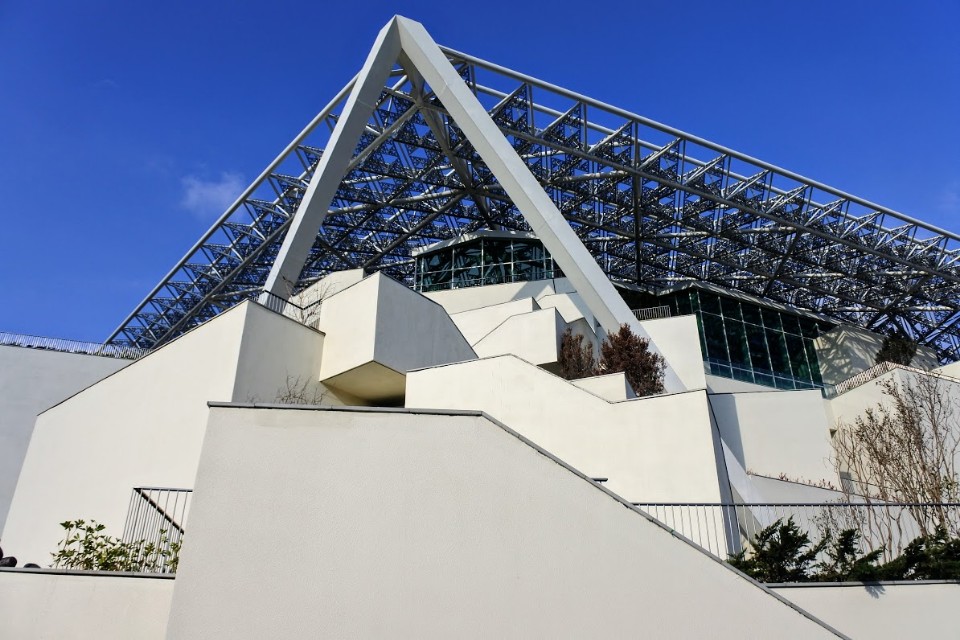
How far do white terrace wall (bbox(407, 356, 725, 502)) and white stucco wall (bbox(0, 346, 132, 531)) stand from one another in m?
16.9

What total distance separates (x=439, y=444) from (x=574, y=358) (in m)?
16.7

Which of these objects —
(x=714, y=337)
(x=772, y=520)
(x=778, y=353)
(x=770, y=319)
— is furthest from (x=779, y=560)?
(x=770, y=319)

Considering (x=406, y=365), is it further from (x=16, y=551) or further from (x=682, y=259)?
(x=682, y=259)

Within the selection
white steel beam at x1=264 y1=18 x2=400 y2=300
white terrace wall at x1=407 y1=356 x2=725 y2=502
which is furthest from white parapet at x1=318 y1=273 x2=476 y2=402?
white steel beam at x1=264 y1=18 x2=400 y2=300

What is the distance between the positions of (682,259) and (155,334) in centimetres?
3678

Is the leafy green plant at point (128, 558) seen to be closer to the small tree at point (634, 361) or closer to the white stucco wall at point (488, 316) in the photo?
the small tree at point (634, 361)

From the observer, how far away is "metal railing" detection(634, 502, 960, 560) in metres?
13.2

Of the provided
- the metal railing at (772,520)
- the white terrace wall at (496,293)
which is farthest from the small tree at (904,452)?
the white terrace wall at (496,293)

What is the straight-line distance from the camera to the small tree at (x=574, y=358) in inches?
991

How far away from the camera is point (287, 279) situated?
25125 mm

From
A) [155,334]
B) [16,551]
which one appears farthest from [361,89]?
[155,334]

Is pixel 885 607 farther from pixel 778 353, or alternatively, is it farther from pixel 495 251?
pixel 778 353

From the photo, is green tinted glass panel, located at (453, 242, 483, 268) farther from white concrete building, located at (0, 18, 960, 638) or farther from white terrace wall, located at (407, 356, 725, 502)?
white terrace wall, located at (407, 356, 725, 502)

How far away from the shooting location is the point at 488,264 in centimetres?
4012
